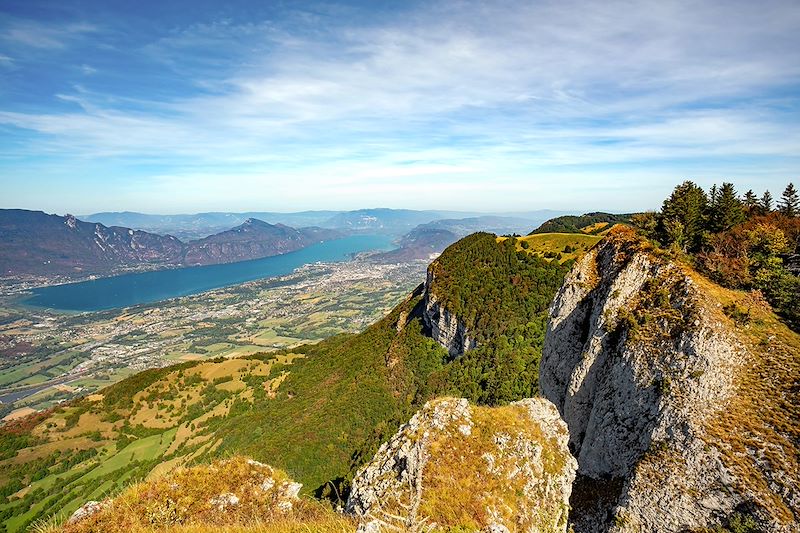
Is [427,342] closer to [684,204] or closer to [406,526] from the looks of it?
[684,204]

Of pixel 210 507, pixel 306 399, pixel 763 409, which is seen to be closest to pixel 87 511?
pixel 210 507

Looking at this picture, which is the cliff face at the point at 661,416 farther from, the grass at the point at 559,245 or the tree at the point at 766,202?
the grass at the point at 559,245

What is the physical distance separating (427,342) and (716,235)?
61.4 meters

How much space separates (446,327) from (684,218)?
52.1 metres

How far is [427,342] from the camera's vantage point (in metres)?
86.4

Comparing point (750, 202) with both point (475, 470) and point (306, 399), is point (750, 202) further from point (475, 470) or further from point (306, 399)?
point (306, 399)

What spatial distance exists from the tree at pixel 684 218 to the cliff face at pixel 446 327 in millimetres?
43735

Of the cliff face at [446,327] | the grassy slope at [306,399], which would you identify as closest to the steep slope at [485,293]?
the cliff face at [446,327]

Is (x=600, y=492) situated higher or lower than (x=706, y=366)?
lower

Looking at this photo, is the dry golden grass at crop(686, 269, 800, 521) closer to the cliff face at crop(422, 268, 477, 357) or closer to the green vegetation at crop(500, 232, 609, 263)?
the cliff face at crop(422, 268, 477, 357)

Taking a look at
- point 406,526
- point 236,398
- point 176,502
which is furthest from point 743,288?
point 236,398

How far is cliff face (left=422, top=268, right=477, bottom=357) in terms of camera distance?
253 feet

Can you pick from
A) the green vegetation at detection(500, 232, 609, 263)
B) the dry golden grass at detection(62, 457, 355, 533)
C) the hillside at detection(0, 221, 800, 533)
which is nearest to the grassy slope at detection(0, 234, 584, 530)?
the hillside at detection(0, 221, 800, 533)

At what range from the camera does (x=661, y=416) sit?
1956 centimetres
